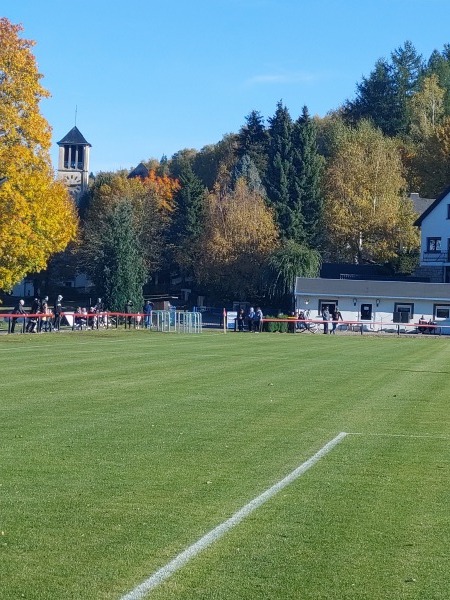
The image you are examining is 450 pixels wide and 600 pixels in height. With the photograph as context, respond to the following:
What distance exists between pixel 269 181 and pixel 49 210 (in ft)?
156

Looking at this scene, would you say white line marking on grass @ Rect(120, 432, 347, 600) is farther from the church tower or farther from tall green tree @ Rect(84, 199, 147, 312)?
the church tower

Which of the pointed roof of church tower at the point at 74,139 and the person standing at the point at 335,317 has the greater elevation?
the pointed roof of church tower at the point at 74,139

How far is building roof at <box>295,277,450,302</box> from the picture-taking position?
70.8 metres

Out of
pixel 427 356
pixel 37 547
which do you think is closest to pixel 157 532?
pixel 37 547

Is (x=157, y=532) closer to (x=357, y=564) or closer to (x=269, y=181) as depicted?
(x=357, y=564)

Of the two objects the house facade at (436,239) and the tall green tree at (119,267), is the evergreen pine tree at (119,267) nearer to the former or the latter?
the tall green tree at (119,267)

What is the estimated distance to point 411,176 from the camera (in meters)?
99.9

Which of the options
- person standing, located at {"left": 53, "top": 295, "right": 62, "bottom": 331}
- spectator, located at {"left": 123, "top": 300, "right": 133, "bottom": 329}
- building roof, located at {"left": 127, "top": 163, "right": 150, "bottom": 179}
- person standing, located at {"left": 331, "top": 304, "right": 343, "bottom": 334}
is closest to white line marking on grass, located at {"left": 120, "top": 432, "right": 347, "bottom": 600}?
person standing, located at {"left": 53, "top": 295, "right": 62, "bottom": 331}

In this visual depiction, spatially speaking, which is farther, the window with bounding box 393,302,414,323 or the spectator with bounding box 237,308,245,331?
the window with bounding box 393,302,414,323

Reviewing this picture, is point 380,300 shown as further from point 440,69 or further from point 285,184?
point 440,69

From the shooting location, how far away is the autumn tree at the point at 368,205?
8438 centimetres

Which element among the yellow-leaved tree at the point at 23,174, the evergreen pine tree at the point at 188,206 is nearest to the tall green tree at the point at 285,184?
the evergreen pine tree at the point at 188,206

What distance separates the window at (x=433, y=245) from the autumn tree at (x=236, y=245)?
43.5ft

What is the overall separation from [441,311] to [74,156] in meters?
78.8
